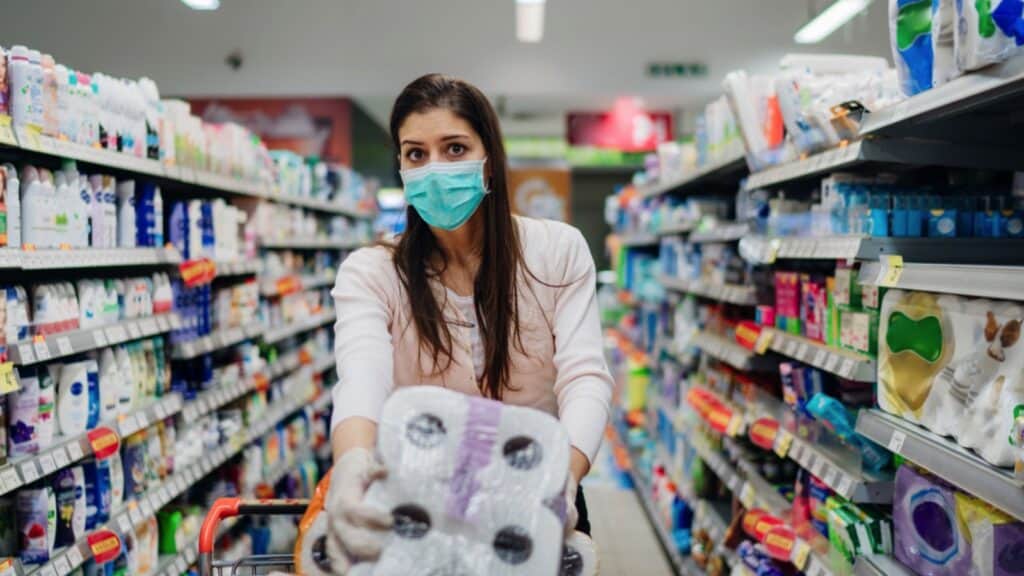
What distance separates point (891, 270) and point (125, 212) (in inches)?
107

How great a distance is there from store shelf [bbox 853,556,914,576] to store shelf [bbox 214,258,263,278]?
10.3ft

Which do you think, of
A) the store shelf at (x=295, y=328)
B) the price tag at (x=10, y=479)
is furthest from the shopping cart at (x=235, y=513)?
the store shelf at (x=295, y=328)

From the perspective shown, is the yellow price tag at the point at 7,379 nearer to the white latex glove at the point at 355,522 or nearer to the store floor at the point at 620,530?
the white latex glove at the point at 355,522

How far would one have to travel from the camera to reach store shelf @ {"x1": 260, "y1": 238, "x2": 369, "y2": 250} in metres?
5.23

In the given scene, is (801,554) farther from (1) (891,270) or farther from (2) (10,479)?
(2) (10,479)

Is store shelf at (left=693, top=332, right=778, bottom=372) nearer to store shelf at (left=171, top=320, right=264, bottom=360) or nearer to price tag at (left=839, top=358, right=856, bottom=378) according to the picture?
price tag at (left=839, top=358, right=856, bottom=378)

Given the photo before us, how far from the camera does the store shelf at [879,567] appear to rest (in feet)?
6.92

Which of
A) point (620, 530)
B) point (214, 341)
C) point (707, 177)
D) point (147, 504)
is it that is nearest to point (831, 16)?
point (707, 177)

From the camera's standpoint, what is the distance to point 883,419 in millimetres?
2125

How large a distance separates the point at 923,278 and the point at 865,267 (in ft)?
0.99

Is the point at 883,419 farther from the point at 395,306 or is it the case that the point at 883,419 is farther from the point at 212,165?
the point at 212,165

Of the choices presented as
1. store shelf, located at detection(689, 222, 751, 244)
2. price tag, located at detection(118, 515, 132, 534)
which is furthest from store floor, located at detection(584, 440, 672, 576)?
price tag, located at detection(118, 515, 132, 534)

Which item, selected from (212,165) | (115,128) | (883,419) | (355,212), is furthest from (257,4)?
(883,419)

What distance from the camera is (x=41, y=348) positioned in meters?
2.49
